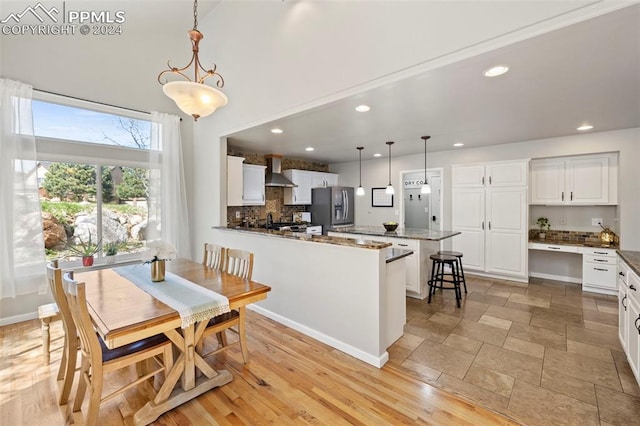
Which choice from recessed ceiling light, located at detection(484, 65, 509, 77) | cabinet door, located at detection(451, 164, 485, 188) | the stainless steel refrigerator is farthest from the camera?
the stainless steel refrigerator

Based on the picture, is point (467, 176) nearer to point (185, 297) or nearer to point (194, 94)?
point (194, 94)

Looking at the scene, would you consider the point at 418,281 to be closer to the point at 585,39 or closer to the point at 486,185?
the point at 486,185

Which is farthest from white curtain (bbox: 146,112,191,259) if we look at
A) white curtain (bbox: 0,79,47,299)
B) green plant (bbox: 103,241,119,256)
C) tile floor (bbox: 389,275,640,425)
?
tile floor (bbox: 389,275,640,425)

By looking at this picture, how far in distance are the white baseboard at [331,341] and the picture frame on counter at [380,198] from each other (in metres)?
4.14

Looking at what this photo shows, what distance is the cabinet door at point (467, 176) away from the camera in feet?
16.6

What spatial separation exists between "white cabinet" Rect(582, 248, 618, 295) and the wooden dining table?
4.98 metres

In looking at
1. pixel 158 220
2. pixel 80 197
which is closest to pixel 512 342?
pixel 158 220

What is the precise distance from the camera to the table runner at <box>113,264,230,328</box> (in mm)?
1764

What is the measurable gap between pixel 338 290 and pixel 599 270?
168 inches

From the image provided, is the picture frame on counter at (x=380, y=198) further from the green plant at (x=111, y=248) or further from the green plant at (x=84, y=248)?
the green plant at (x=84, y=248)

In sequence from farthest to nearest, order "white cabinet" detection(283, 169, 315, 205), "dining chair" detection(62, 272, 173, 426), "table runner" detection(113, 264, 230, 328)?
"white cabinet" detection(283, 169, 315, 205) → "table runner" detection(113, 264, 230, 328) → "dining chair" detection(62, 272, 173, 426)

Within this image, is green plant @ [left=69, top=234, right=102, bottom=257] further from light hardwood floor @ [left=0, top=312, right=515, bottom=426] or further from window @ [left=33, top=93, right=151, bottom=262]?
light hardwood floor @ [left=0, top=312, right=515, bottom=426]

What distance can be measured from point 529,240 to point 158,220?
245 inches

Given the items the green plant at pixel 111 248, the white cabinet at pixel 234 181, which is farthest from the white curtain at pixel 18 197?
the white cabinet at pixel 234 181
